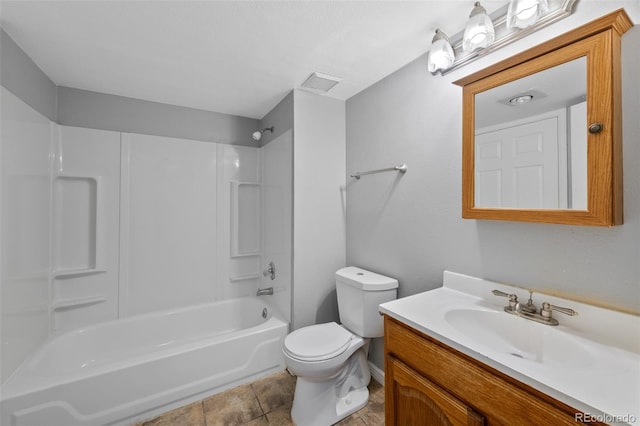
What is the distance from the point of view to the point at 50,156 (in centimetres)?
185

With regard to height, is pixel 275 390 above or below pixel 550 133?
below

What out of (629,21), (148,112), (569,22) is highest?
(148,112)

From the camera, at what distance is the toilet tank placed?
1630mm

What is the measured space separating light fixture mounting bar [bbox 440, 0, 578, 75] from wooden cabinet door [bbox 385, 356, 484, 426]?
Answer: 4.85 feet

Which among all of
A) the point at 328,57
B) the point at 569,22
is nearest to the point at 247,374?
the point at 328,57

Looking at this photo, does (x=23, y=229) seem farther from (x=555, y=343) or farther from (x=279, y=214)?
(x=555, y=343)

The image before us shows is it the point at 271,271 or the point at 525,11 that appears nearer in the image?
the point at 525,11

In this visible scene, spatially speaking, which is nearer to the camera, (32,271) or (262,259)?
(32,271)

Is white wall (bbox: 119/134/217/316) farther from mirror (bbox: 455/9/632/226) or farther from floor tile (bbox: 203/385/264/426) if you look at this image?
mirror (bbox: 455/9/632/226)

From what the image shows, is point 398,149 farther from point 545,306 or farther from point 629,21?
point 545,306

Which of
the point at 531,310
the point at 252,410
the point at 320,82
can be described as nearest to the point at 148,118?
the point at 320,82

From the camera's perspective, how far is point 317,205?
209 cm

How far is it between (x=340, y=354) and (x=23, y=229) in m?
2.06

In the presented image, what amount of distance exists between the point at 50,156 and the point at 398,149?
→ 2514 mm
